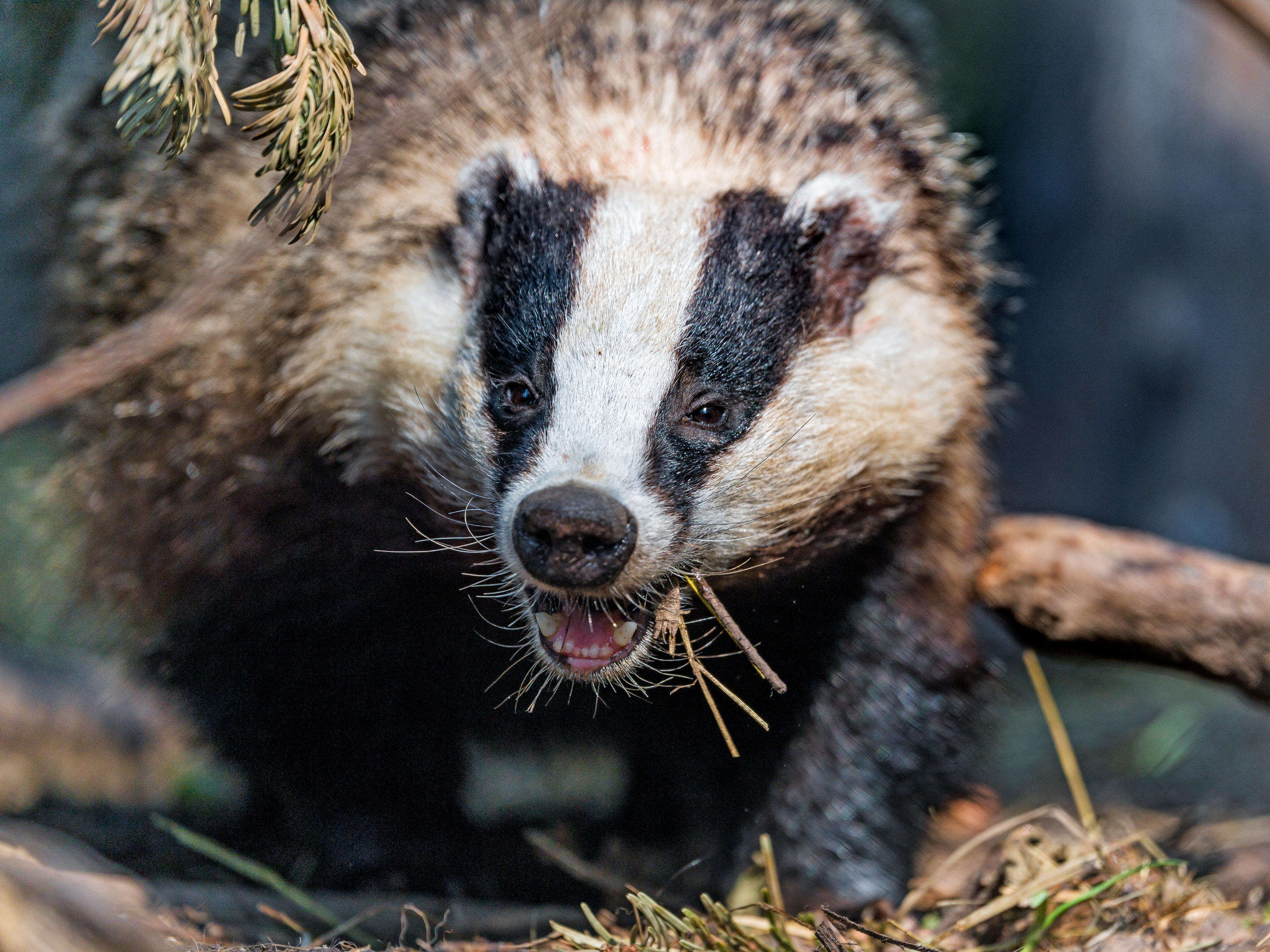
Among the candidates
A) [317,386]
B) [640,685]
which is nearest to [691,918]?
[640,685]

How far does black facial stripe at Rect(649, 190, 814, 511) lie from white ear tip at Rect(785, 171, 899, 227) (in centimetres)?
2

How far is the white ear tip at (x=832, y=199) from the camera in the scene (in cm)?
177

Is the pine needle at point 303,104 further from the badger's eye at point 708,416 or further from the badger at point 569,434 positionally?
the badger's eye at point 708,416

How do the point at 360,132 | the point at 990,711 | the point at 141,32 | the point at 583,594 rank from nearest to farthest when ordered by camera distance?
the point at 141,32 → the point at 583,594 → the point at 360,132 → the point at 990,711

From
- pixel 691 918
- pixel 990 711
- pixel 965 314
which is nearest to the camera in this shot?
pixel 691 918

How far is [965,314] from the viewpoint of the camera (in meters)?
2.22

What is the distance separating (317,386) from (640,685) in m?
0.90

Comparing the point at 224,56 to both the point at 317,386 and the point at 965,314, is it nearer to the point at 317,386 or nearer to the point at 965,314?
the point at 317,386

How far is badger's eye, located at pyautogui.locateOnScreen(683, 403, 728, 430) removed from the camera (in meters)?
1.64

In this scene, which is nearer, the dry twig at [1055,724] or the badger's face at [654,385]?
the badger's face at [654,385]

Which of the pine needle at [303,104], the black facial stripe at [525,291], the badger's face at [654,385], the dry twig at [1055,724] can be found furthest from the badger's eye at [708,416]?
the dry twig at [1055,724]

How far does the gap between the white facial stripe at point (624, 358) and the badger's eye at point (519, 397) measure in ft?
0.22

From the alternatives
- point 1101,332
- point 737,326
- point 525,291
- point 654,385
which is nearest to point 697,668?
point 654,385

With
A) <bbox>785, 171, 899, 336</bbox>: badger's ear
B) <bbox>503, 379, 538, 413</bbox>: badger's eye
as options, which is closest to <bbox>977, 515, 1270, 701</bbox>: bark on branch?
<bbox>785, 171, 899, 336</bbox>: badger's ear
